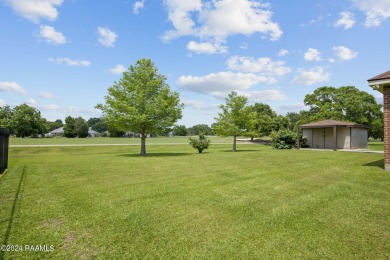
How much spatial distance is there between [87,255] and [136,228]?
1.15 metres

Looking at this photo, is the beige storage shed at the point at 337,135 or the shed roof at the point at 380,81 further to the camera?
the beige storage shed at the point at 337,135

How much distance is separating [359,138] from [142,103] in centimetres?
2588

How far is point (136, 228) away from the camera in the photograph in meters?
4.83

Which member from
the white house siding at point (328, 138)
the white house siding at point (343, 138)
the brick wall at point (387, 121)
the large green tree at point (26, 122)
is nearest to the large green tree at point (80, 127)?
the large green tree at point (26, 122)

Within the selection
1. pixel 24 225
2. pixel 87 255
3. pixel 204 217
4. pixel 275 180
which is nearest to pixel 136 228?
pixel 87 255

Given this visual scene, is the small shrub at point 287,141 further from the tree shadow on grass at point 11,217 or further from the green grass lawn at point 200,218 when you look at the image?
the tree shadow on grass at point 11,217

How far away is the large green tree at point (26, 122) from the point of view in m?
77.5

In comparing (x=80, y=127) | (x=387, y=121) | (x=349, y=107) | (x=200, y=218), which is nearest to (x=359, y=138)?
(x=349, y=107)

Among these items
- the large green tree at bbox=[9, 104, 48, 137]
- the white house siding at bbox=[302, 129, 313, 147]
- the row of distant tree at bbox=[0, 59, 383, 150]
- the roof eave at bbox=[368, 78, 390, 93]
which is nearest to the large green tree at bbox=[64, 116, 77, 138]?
the large green tree at bbox=[9, 104, 48, 137]

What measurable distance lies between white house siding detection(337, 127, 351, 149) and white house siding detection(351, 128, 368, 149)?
2.00 ft

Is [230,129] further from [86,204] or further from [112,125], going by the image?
[86,204]

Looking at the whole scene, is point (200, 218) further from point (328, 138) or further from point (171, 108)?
point (328, 138)

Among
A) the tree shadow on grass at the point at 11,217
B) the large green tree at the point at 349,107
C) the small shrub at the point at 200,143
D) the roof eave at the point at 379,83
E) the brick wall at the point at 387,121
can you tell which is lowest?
the tree shadow on grass at the point at 11,217

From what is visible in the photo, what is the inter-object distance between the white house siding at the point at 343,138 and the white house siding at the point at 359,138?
24.0 inches
